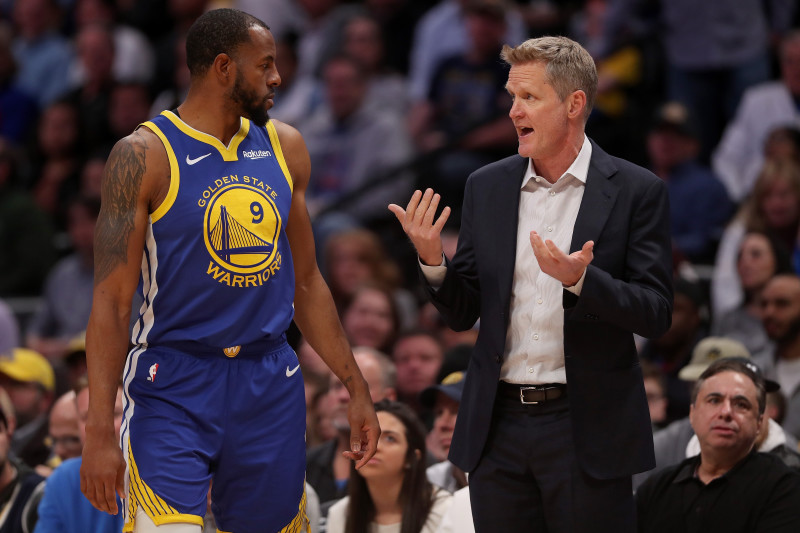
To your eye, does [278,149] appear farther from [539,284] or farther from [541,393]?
[541,393]

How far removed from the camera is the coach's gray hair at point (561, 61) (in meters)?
3.57

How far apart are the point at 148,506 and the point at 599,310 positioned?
4.34ft

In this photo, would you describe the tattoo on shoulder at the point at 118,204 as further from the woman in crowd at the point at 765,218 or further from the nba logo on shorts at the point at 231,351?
the woman in crowd at the point at 765,218

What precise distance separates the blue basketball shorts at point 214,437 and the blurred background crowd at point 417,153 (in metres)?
2.08

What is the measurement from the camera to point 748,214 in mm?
7973

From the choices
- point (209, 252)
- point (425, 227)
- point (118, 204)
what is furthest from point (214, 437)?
point (425, 227)

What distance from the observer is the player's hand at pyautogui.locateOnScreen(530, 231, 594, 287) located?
331 centimetres

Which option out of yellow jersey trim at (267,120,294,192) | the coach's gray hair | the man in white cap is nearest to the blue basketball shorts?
yellow jersey trim at (267,120,294,192)

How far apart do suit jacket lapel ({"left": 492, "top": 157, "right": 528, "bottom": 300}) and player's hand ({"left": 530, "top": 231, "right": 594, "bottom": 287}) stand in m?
0.28

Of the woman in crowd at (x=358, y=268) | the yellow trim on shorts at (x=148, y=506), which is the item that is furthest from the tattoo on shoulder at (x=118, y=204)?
the woman in crowd at (x=358, y=268)

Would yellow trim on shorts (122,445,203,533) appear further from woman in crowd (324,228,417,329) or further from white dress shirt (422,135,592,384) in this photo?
woman in crowd (324,228,417,329)

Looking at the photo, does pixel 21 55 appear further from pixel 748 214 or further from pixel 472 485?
pixel 472 485

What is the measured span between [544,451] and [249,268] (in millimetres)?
965

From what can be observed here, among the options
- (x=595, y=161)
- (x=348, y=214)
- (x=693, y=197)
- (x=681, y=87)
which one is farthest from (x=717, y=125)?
(x=595, y=161)
